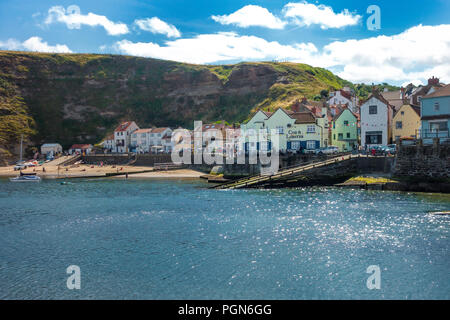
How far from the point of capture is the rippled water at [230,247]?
21.4 meters

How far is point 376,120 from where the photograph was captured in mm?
71625

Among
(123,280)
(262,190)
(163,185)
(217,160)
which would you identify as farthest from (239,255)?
(217,160)

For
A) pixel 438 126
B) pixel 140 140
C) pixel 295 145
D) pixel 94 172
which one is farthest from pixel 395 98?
pixel 94 172

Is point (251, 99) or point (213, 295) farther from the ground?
point (251, 99)

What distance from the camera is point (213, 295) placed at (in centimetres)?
2038

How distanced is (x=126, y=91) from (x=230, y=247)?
15305 cm

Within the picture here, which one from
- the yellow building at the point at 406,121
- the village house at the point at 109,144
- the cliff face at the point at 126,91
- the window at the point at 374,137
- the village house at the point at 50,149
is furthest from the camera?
the cliff face at the point at 126,91

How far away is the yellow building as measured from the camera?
69.0 meters

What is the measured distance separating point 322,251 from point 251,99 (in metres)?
138

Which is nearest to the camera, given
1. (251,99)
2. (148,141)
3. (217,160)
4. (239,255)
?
(239,255)

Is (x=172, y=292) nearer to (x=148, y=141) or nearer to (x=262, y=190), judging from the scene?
(x=262, y=190)

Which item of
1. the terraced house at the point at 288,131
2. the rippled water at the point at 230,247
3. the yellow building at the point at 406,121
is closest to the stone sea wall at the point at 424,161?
the rippled water at the point at 230,247

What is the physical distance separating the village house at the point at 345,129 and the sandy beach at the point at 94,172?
31106mm

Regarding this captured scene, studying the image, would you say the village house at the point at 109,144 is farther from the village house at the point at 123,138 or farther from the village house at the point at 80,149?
the village house at the point at 80,149
